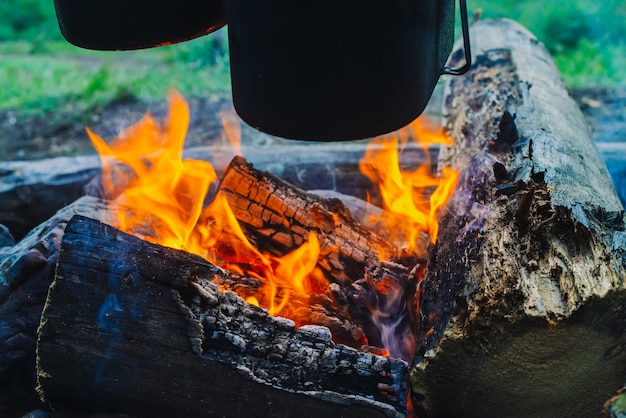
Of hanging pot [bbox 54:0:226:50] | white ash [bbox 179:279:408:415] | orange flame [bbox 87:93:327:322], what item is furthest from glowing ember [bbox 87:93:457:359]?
hanging pot [bbox 54:0:226:50]

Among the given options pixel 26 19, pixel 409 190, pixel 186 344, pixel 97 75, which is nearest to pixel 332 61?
pixel 186 344

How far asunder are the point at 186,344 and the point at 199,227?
2.12ft

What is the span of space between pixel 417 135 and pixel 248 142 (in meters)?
1.35

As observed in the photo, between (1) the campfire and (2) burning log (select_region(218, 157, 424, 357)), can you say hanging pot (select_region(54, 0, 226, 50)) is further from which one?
(2) burning log (select_region(218, 157, 424, 357))

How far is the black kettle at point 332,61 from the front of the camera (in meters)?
1.44

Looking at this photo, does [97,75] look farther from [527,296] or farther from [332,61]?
[527,296]

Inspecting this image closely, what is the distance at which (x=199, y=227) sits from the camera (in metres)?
2.40

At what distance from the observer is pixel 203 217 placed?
7.97 feet

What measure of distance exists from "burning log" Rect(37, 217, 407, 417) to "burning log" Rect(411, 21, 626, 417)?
0.21 meters

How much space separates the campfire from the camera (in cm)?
170

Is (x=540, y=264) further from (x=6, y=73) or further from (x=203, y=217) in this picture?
(x=6, y=73)

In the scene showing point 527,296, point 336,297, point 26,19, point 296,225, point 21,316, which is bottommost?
point 26,19

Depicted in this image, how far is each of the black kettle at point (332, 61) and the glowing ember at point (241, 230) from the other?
76cm

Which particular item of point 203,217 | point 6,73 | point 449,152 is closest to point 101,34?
point 203,217
